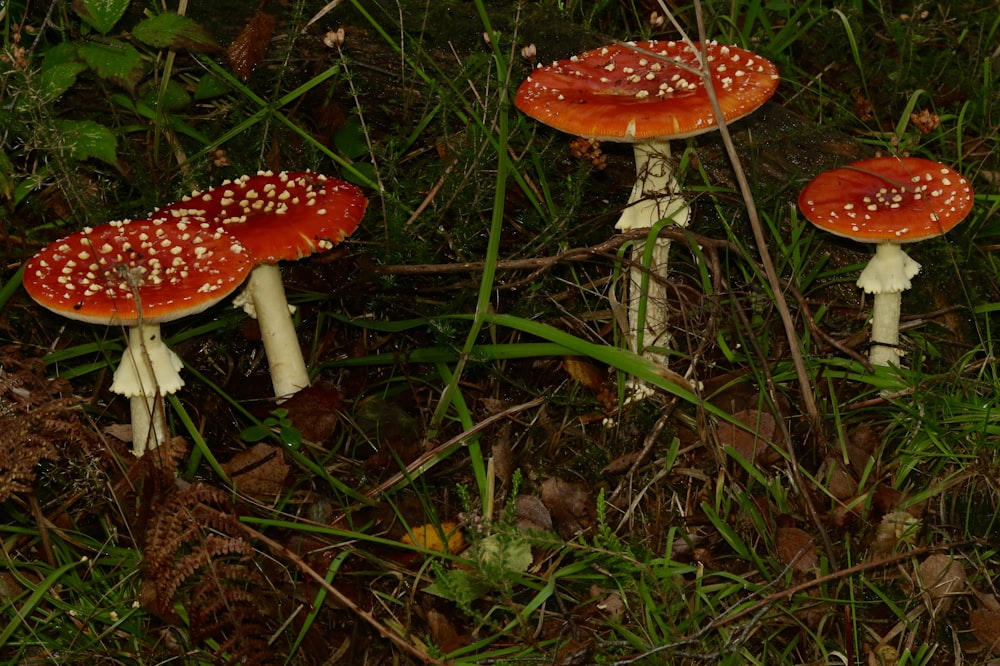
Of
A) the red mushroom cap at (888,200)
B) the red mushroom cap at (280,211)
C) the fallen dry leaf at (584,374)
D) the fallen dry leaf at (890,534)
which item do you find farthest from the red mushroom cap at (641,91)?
the fallen dry leaf at (890,534)

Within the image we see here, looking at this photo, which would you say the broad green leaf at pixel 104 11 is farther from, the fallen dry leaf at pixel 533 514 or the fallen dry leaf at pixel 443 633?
the fallen dry leaf at pixel 443 633

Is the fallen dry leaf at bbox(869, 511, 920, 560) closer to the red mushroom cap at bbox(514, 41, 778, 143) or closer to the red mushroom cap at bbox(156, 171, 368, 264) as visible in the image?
the red mushroom cap at bbox(514, 41, 778, 143)

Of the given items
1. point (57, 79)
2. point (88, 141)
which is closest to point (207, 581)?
point (88, 141)

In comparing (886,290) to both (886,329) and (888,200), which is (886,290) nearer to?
(886,329)

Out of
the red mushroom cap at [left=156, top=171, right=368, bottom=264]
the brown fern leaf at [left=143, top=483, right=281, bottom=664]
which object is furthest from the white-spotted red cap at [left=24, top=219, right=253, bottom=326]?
the brown fern leaf at [left=143, top=483, right=281, bottom=664]

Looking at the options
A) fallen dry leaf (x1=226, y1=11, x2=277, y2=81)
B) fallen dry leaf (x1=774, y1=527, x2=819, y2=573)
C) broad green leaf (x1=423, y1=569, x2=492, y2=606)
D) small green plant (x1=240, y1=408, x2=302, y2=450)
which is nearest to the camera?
broad green leaf (x1=423, y1=569, x2=492, y2=606)

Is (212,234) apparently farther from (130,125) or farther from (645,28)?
(645,28)
